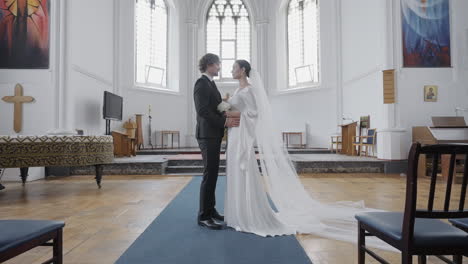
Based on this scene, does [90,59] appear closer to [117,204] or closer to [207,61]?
[117,204]

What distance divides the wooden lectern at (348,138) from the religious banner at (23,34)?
7.54 meters

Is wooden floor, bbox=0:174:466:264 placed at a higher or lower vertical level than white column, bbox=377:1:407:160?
lower

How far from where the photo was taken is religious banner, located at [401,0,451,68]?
262 inches

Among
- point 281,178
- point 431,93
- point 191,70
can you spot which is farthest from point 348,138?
point 191,70

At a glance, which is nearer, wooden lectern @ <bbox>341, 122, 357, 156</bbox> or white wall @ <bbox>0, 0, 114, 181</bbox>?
white wall @ <bbox>0, 0, 114, 181</bbox>

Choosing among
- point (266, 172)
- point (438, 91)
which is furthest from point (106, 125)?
point (438, 91)

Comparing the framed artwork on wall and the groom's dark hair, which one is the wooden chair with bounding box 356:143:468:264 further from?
the framed artwork on wall

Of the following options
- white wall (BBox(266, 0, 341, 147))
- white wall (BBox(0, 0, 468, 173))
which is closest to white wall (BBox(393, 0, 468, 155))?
white wall (BBox(0, 0, 468, 173))

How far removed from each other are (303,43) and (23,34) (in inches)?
355

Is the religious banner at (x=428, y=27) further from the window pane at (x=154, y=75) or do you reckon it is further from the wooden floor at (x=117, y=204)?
the window pane at (x=154, y=75)

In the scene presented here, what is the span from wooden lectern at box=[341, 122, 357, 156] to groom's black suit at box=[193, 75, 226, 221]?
259 inches

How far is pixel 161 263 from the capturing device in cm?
194

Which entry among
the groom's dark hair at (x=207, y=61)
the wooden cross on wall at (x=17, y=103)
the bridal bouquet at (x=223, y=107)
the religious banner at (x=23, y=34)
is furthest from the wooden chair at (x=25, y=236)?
the religious banner at (x=23, y=34)

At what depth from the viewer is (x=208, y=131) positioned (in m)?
2.73
